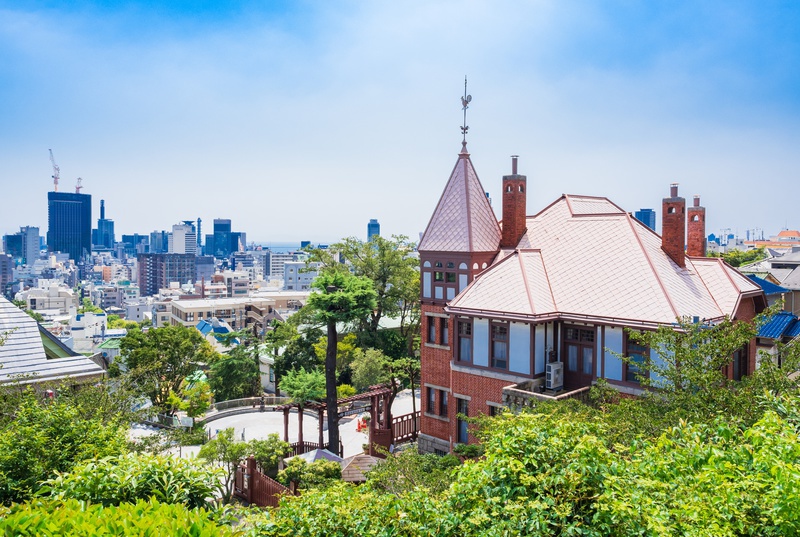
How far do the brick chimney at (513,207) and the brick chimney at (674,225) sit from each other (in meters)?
5.88

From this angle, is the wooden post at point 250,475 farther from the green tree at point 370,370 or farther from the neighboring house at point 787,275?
the neighboring house at point 787,275

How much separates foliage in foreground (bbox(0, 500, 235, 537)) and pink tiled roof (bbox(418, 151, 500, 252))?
18781mm

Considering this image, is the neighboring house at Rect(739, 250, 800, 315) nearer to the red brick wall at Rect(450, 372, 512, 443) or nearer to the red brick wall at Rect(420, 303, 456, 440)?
the red brick wall at Rect(420, 303, 456, 440)

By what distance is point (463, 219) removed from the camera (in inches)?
992

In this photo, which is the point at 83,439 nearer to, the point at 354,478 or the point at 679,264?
the point at 354,478

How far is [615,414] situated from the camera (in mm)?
14617

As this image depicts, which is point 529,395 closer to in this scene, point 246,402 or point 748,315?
point 748,315

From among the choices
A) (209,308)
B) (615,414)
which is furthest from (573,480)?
(209,308)

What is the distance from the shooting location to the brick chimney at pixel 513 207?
1009 inches

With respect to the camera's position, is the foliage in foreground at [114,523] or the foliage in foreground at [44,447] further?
the foliage in foreground at [44,447]

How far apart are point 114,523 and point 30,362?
2125cm

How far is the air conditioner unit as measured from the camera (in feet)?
67.6

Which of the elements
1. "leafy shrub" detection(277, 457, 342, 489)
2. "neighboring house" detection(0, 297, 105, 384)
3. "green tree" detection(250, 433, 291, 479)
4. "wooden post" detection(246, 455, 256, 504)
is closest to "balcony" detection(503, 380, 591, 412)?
"leafy shrub" detection(277, 457, 342, 489)

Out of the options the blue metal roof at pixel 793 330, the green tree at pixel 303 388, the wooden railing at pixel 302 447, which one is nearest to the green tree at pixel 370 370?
the green tree at pixel 303 388
